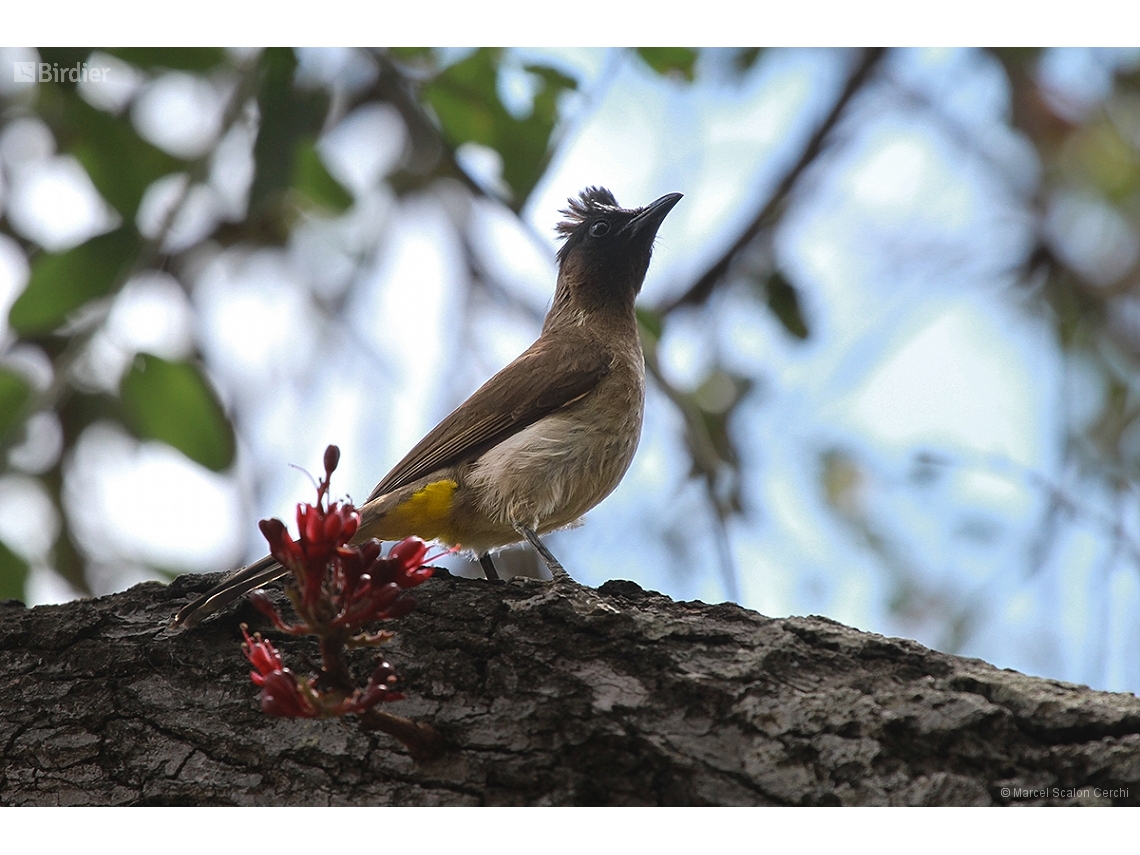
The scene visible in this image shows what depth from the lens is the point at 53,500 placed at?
19.6 ft

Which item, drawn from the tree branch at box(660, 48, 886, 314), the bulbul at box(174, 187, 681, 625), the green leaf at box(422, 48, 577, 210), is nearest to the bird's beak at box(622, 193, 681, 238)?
the bulbul at box(174, 187, 681, 625)

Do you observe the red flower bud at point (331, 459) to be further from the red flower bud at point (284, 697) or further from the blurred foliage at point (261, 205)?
the blurred foliage at point (261, 205)

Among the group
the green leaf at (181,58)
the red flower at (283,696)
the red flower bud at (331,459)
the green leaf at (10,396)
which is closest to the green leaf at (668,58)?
the green leaf at (181,58)

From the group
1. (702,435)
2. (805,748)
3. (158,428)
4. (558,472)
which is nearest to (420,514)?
(558,472)

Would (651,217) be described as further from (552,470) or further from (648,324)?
(552,470)

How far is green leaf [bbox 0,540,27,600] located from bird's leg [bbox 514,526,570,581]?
1661 mm

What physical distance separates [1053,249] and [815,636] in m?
5.41

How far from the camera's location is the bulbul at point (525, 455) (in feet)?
13.4

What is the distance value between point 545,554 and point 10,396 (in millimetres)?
1905

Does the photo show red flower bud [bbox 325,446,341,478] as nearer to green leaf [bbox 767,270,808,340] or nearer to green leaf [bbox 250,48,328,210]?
green leaf [bbox 250,48,328,210]

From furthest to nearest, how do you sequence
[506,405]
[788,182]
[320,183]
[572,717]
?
[788,182]
[320,183]
[506,405]
[572,717]

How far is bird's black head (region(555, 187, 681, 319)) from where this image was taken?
16.9ft

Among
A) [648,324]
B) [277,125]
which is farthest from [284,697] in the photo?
[648,324]

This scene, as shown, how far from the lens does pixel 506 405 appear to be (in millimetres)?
4340
